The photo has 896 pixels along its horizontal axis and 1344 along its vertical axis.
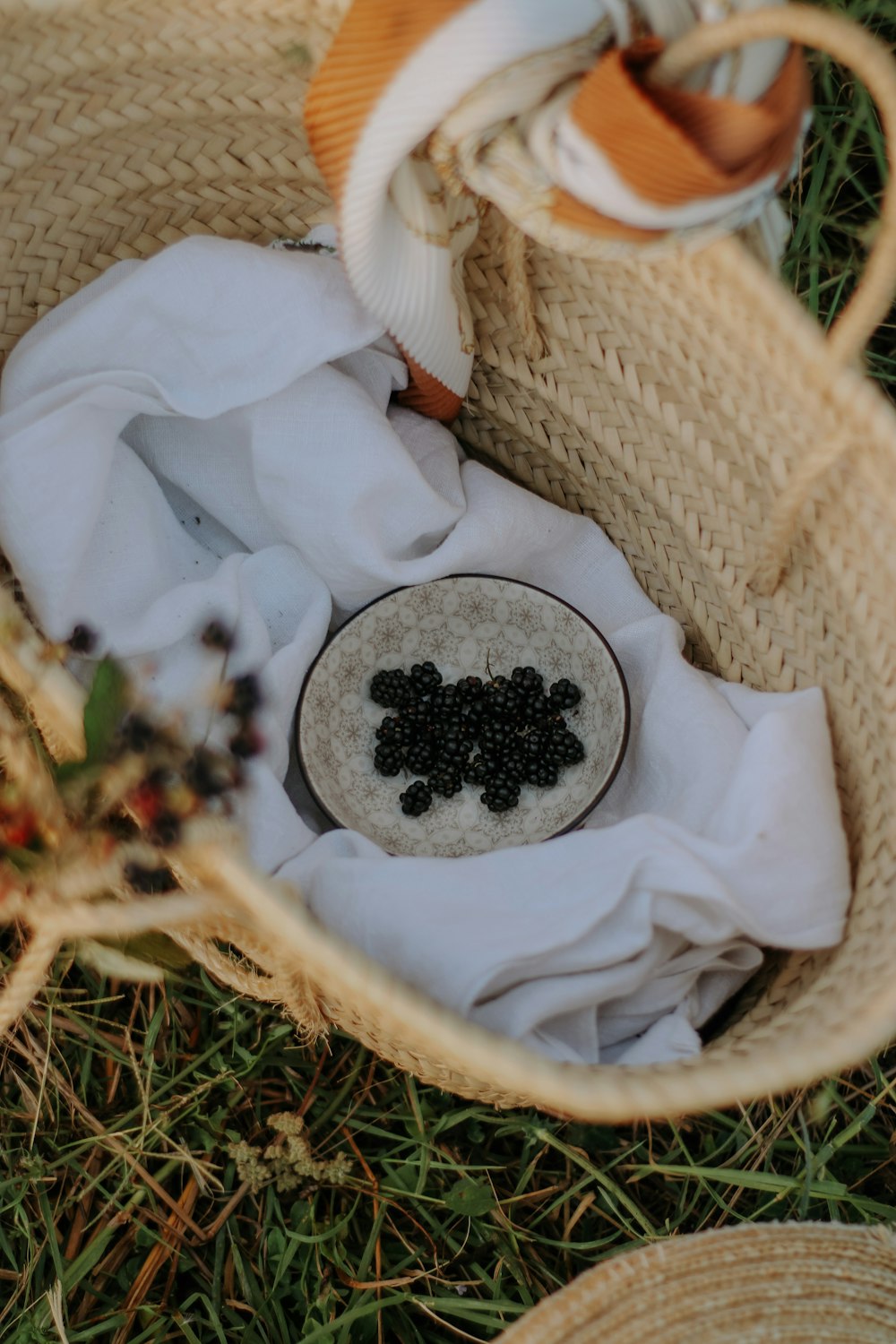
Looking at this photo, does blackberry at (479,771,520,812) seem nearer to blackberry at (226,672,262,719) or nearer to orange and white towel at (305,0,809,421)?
blackberry at (226,672,262,719)

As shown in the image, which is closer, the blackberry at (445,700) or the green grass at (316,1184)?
the green grass at (316,1184)

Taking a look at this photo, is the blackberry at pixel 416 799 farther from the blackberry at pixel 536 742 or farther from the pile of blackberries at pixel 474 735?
the blackberry at pixel 536 742

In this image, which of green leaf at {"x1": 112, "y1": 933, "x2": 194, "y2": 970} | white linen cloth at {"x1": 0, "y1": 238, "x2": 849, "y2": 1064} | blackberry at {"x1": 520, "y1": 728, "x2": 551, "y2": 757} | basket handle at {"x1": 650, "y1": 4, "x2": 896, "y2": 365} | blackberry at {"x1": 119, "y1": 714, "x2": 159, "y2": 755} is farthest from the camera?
blackberry at {"x1": 520, "y1": 728, "x2": 551, "y2": 757}

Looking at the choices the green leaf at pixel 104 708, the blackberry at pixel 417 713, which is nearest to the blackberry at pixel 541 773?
the blackberry at pixel 417 713

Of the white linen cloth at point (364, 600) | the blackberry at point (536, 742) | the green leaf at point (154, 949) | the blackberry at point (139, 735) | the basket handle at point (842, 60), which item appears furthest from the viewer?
the blackberry at point (536, 742)

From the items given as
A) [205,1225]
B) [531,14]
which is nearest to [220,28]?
[531,14]

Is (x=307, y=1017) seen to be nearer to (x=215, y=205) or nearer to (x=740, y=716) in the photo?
(x=740, y=716)

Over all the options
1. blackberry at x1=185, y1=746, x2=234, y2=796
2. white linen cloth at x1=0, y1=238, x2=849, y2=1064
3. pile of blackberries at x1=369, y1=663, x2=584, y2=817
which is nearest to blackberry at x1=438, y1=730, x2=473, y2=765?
pile of blackberries at x1=369, y1=663, x2=584, y2=817
